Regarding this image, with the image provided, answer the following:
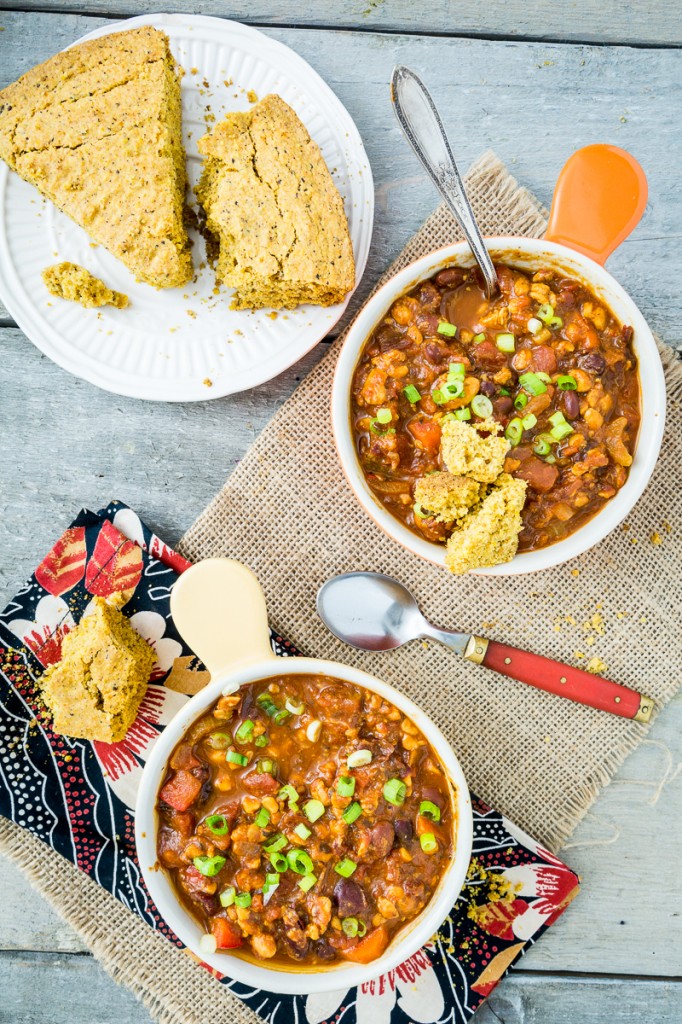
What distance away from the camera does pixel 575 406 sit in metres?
2.29

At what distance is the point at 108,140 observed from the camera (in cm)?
260

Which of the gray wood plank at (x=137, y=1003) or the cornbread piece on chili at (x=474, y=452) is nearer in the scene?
the cornbread piece on chili at (x=474, y=452)

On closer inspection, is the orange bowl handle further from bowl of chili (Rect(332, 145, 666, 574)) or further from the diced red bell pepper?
the diced red bell pepper

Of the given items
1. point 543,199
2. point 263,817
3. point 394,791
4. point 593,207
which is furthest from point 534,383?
point 263,817

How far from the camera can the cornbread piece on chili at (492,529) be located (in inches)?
87.8

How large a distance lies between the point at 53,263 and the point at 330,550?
1.39 metres

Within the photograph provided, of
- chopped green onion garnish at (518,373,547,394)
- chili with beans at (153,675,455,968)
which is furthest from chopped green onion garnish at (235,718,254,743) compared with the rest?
Answer: chopped green onion garnish at (518,373,547,394)

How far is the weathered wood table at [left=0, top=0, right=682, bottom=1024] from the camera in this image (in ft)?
9.37

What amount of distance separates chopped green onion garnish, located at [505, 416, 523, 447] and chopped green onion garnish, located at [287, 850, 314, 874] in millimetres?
1333

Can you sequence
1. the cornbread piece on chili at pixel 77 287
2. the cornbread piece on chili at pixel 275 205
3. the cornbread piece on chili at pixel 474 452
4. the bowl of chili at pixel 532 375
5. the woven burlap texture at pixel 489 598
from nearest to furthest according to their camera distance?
the cornbread piece on chili at pixel 474 452, the bowl of chili at pixel 532 375, the cornbread piece on chili at pixel 275 205, the cornbread piece on chili at pixel 77 287, the woven burlap texture at pixel 489 598

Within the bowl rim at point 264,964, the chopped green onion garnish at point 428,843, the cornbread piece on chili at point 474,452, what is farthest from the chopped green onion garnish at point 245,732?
the cornbread piece on chili at point 474,452

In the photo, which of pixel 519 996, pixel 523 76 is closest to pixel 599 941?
pixel 519 996

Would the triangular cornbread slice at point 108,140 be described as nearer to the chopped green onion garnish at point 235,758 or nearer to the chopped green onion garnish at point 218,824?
the chopped green onion garnish at point 235,758

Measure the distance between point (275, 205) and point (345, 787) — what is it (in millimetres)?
1824
